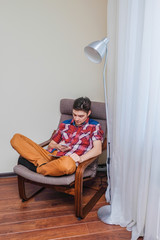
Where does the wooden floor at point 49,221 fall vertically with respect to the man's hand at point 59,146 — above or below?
below

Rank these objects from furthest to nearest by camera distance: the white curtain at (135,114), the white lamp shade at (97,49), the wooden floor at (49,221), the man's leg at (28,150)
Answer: the man's leg at (28,150) → the wooden floor at (49,221) → the white lamp shade at (97,49) → the white curtain at (135,114)

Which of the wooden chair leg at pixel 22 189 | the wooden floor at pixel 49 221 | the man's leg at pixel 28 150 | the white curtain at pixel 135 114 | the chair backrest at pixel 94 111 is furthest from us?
the chair backrest at pixel 94 111

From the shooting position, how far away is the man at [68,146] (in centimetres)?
173

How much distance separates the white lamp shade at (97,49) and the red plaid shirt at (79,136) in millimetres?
775

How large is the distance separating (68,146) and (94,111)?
0.50 meters

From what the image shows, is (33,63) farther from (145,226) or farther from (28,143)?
(145,226)

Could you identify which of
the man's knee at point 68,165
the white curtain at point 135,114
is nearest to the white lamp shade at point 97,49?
the white curtain at point 135,114

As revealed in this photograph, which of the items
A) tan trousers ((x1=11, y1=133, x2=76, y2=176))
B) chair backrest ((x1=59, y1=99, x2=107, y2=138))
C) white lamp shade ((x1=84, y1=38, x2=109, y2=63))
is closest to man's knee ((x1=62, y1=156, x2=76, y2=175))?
tan trousers ((x1=11, y1=133, x2=76, y2=176))


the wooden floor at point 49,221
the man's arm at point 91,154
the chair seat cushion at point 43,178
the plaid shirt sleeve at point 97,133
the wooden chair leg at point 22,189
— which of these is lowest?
the wooden floor at point 49,221

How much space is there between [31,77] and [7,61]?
0.32 meters

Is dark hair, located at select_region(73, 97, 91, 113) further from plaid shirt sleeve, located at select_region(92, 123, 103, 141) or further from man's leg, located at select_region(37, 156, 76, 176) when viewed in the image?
man's leg, located at select_region(37, 156, 76, 176)

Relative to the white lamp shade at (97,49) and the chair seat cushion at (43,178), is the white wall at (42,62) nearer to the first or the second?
the chair seat cushion at (43,178)

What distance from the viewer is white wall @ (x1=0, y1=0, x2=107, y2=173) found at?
7.51 ft

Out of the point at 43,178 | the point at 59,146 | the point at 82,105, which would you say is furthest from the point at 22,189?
the point at 82,105
